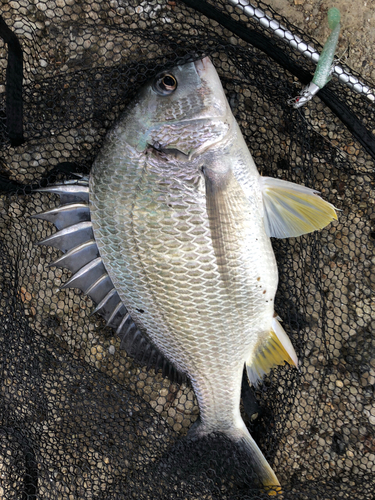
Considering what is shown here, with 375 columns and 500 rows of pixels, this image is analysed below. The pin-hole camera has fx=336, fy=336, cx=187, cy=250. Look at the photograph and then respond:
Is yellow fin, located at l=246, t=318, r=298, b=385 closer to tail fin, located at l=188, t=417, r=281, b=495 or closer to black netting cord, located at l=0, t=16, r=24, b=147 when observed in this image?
tail fin, located at l=188, t=417, r=281, b=495

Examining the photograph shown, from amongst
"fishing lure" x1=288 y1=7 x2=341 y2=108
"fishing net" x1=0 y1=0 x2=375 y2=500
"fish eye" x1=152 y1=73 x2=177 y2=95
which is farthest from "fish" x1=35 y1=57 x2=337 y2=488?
"fishing lure" x1=288 y1=7 x2=341 y2=108

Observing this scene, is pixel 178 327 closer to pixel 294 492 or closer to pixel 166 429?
pixel 166 429

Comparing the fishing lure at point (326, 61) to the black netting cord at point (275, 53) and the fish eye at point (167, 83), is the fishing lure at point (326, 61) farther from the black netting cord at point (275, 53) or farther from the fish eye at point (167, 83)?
the fish eye at point (167, 83)

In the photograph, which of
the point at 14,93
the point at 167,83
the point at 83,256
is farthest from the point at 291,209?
the point at 14,93

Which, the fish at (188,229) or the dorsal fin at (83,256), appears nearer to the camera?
the fish at (188,229)

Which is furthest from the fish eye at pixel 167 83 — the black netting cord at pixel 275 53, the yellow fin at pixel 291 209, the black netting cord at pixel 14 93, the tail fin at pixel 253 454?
the tail fin at pixel 253 454

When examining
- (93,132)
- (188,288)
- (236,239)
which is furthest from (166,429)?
(93,132)

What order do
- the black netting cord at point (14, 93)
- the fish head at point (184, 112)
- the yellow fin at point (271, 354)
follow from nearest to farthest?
the fish head at point (184, 112) → the black netting cord at point (14, 93) → the yellow fin at point (271, 354)
